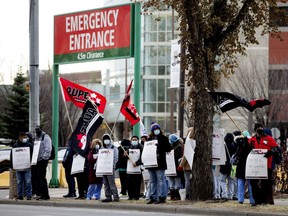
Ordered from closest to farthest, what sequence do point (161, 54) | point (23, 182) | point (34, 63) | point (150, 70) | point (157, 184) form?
1. point (157, 184)
2. point (23, 182)
3. point (34, 63)
4. point (161, 54)
5. point (150, 70)

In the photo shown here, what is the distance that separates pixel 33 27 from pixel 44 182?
270 inches

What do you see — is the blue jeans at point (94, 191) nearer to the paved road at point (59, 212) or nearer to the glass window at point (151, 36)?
the paved road at point (59, 212)

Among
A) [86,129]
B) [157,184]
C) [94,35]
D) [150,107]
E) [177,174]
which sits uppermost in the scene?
[150,107]

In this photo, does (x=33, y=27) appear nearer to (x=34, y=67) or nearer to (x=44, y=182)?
(x=34, y=67)

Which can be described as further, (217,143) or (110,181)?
(110,181)

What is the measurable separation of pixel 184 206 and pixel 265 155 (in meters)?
2.29

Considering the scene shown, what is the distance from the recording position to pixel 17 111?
64312mm

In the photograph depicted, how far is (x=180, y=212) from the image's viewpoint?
71.3ft

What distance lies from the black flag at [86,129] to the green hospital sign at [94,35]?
515 centimetres

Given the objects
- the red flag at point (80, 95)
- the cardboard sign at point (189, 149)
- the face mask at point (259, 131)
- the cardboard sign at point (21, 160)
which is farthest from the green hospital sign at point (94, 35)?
the face mask at point (259, 131)

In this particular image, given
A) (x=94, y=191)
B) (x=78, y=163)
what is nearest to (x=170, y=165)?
(x=94, y=191)

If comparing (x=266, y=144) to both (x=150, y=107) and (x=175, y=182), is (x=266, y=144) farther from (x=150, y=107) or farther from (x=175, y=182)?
(x=150, y=107)

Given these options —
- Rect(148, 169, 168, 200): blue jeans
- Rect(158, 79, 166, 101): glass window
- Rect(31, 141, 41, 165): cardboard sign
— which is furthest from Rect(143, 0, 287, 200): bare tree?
Rect(158, 79, 166, 101): glass window

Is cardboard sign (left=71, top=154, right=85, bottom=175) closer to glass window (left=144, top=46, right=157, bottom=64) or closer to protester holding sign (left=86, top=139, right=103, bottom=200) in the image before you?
protester holding sign (left=86, top=139, right=103, bottom=200)
